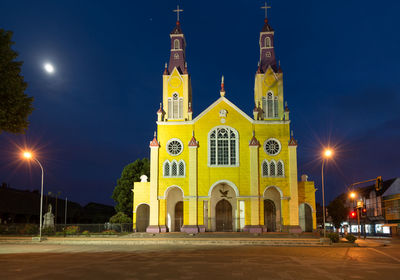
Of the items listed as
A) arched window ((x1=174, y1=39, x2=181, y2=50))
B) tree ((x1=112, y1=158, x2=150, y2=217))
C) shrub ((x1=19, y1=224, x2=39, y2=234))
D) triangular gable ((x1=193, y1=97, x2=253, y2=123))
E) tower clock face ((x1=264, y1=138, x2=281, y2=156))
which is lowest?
shrub ((x1=19, y1=224, x2=39, y2=234))

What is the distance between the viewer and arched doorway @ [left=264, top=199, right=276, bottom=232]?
41.7m

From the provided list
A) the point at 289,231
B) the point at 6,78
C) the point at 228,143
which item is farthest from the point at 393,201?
the point at 6,78

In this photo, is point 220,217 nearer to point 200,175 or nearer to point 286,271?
point 200,175

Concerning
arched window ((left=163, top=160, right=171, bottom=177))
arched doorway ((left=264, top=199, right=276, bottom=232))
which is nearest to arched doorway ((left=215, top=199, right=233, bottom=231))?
arched doorway ((left=264, top=199, right=276, bottom=232))

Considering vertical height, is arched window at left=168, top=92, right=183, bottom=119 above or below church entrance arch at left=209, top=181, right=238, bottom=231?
above

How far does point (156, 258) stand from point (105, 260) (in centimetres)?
255

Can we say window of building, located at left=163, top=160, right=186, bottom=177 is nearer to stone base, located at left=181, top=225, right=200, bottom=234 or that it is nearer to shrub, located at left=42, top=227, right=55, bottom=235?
stone base, located at left=181, top=225, right=200, bottom=234

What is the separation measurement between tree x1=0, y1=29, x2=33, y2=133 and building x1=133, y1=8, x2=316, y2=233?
2008 centimetres

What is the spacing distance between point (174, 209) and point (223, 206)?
567 centimetres

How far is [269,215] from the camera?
42.1 metres

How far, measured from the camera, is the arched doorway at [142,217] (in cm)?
4272

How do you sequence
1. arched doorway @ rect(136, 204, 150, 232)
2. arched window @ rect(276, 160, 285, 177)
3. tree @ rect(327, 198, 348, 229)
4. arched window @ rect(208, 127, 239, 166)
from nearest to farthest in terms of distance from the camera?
1. arched window @ rect(276, 160, 285, 177)
2. arched window @ rect(208, 127, 239, 166)
3. arched doorway @ rect(136, 204, 150, 232)
4. tree @ rect(327, 198, 348, 229)

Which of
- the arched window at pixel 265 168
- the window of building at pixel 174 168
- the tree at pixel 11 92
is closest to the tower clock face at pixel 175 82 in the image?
the window of building at pixel 174 168

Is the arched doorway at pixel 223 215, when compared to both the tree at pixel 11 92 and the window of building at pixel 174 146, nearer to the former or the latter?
the window of building at pixel 174 146
